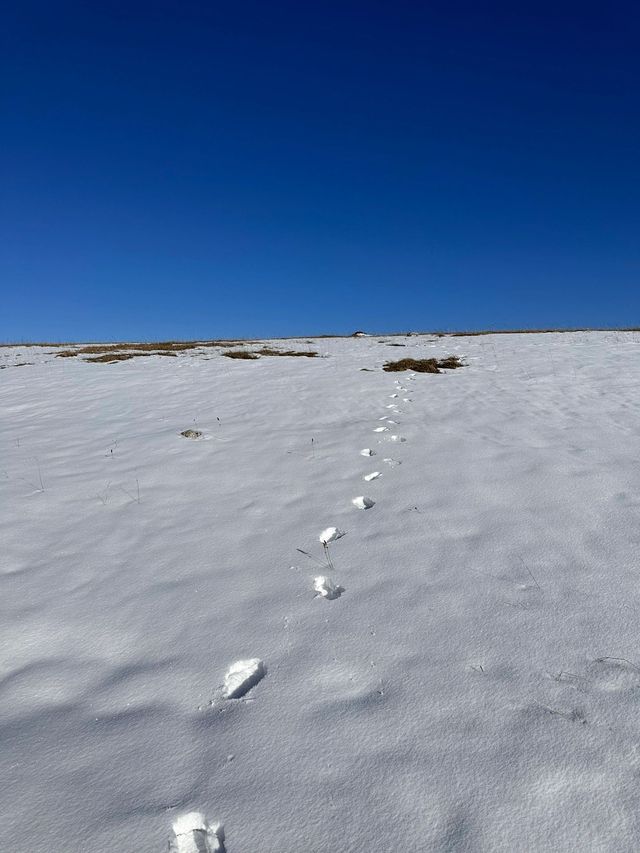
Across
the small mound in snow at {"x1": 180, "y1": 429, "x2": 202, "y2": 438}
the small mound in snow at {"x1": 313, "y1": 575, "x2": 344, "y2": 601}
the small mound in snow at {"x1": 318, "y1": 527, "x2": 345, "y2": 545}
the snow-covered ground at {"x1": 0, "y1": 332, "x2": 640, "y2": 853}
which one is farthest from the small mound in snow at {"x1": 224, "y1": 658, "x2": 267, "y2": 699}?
the small mound in snow at {"x1": 180, "y1": 429, "x2": 202, "y2": 438}

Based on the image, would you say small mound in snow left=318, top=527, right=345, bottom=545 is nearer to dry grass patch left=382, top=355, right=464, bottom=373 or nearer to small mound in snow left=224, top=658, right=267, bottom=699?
small mound in snow left=224, top=658, right=267, bottom=699

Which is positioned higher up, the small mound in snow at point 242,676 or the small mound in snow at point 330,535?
the small mound in snow at point 330,535

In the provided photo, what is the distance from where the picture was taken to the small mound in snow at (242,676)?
2629mm

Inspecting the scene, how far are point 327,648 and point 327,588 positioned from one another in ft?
2.31

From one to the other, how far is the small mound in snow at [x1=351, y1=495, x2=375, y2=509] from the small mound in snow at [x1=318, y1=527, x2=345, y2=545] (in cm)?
57

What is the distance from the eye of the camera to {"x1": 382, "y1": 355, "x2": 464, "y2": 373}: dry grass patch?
587 inches

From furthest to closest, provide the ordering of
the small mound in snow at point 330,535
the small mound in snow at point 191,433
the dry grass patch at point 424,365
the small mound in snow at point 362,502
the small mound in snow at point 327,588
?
1. the dry grass patch at point 424,365
2. the small mound in snow at point 191,433
3. the small mound in snow at point 362,502
4. the small mound in snow at point 330,535
5. the small mound in snow at point 327,588

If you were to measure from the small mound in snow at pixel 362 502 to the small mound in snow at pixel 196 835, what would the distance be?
3.33 metres

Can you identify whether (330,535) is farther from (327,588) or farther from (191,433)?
(191,433)

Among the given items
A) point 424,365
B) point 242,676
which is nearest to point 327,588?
point 242,676

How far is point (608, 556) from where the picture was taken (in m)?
3.71

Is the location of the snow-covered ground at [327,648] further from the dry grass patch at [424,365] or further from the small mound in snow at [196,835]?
the dry grass patch at [424,365]

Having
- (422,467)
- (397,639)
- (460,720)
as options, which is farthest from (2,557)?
(422,467)

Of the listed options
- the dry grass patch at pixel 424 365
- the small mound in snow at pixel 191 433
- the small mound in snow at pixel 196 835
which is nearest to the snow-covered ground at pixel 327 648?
the small mound in snow at pixel 196 835
